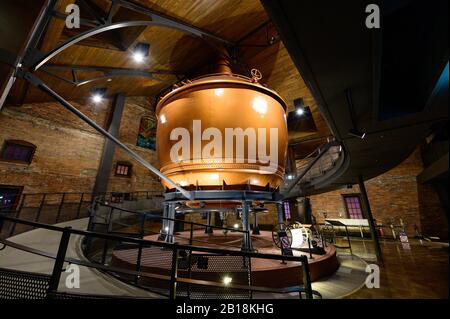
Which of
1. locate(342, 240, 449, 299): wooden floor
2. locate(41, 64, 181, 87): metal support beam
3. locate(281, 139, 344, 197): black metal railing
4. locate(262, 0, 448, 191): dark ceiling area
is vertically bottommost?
locate(342, 240, 449, 299): wooden floor

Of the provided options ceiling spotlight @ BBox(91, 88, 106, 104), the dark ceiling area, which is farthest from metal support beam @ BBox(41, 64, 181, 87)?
the dark ceiling area

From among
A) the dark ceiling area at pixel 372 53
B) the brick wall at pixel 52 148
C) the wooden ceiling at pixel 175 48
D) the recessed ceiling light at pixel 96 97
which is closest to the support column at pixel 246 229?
the dark ceiling area at pixel 372 53

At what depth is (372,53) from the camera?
1785mm

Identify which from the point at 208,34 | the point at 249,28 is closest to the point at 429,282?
the point at 208,34

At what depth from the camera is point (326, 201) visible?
46.7ft

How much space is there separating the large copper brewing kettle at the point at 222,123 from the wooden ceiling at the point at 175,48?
4.80 metres

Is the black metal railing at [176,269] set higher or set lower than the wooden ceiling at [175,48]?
lower

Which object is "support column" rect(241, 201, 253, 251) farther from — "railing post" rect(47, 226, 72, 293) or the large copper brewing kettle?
"railing post" rect(47, 226, 72, 293)

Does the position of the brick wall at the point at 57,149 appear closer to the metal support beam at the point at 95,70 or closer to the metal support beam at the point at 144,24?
the metal support beam at the point at 95,70

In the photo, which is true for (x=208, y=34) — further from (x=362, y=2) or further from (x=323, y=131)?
(x=323, y=131)

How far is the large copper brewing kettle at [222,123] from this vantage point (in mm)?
4203

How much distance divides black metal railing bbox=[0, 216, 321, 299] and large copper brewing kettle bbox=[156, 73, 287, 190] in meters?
1.61

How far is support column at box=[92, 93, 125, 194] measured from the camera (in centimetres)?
1066

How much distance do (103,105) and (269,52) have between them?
1059cm
